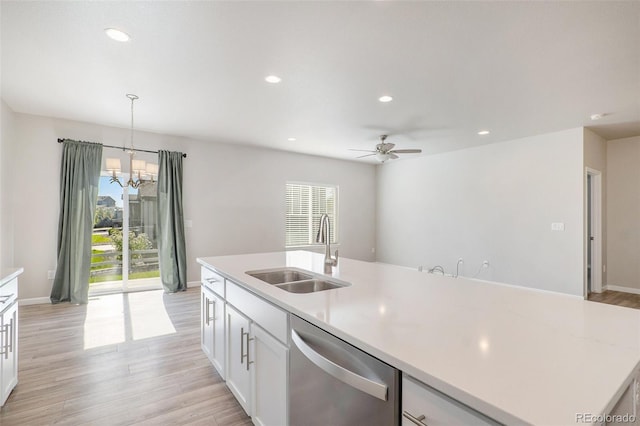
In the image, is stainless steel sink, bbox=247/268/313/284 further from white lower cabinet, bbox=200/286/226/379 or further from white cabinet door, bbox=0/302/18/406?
white cabinet door, bbox=0/302/18/406

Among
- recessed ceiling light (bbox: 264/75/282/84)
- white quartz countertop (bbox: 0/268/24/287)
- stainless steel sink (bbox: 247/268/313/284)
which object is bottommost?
stainless steel sink (bbox: 247/268/313/284)

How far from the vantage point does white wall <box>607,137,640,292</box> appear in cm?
534

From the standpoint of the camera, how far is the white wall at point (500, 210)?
4.81m

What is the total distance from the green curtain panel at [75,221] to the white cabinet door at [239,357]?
12.4 feet

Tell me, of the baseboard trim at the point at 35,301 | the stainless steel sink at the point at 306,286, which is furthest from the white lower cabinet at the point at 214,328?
the baseboard trim at the point at 35,301

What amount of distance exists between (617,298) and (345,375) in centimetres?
632

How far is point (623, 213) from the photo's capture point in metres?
5.47

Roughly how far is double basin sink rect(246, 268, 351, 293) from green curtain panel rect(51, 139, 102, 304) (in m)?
3.86

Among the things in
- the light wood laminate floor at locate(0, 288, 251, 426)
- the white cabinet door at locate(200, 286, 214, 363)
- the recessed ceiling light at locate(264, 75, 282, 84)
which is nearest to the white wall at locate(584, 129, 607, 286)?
the recessed ceiling light at locate(264, 75, 282, 84)

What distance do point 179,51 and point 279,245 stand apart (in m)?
4.53

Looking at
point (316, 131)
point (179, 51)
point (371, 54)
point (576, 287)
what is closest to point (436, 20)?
point (371, 54)

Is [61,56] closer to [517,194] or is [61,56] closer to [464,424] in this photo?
[464,424]

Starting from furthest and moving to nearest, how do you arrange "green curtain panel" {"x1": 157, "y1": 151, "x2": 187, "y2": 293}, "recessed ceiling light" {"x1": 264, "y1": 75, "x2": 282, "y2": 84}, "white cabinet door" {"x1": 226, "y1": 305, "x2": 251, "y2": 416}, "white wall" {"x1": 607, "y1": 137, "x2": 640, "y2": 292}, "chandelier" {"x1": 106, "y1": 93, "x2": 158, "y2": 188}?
"white wall" {"x1": 607, "y1": 137, "x2": 640, "y2": 292} → "green curtain panel" {"x1": 157, "y1": 151, "x2": 187, "y2": 293} → "chandelier" {"x1": 106, "y1": 93, "x2": 158, "y2": 188} → "recessed ceiling light" {"x1": 264, "y1": 75, "x2": 282, "y2": 84} → "white cabinet door" {"x1": 226, "y1": 305, "x2": 251, "y2": 416}

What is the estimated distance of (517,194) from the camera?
5.39 meters
